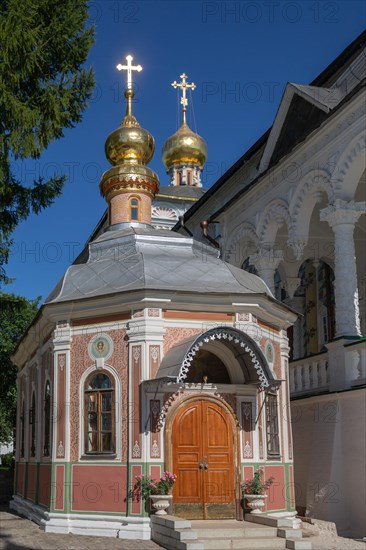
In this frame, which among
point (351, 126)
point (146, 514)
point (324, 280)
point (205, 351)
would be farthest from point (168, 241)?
point (324, 280)

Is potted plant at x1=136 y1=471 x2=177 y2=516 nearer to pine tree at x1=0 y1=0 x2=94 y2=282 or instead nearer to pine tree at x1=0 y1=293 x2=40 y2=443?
pine tree at x1=0 y1=0 x2=94 y2=282

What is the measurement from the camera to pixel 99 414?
471 inches

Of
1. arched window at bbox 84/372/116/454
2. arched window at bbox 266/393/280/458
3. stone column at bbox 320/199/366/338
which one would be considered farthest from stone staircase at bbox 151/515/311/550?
stone column at bbox 320/199/366/338

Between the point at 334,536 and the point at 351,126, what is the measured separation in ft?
22.7

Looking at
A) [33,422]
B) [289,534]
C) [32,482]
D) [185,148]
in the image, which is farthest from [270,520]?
[185,148]

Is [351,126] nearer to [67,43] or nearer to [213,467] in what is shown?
[67,43]

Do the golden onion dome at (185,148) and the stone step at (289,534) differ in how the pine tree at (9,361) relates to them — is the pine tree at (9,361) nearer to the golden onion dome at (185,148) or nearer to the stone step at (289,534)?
the golden onion dome at (185,148)

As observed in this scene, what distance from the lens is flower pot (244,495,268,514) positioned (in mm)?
11531

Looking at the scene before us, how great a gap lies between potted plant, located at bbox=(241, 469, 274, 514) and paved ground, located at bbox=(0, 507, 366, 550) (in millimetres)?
910

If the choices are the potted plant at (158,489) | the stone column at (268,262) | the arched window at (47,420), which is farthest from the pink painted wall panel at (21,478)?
the stone column at (268,262)

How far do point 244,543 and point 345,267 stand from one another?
18.0ft

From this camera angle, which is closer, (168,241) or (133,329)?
(133,329)

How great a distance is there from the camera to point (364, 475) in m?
12.0

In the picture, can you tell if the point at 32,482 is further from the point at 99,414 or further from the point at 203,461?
the point at 203,461
